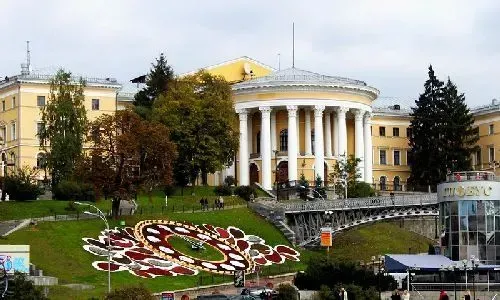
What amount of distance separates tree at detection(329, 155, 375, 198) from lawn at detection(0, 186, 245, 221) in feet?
38.2

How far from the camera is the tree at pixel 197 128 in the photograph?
121 m

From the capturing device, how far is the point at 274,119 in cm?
13825

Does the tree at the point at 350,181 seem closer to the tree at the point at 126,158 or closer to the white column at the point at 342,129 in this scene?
the white column at the point at 342,129

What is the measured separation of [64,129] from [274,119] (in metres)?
29.6

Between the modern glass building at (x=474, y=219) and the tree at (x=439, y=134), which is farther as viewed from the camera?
the tree at (x=439, y=134)

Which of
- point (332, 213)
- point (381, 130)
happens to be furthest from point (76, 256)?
point (381, 130)

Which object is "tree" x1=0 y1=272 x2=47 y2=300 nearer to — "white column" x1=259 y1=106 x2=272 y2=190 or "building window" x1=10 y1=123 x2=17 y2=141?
"building window" x1=10 y1=123 x2=17 y2=141

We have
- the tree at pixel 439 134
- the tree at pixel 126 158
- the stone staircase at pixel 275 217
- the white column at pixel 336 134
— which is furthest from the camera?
the tree at pixel 439 134

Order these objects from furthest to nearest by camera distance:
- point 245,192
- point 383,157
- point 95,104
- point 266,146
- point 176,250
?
point 383,157 < point 95,104 < point 266,146 < point 245,192 < point 176,250

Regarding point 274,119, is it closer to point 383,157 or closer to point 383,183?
point 383,183

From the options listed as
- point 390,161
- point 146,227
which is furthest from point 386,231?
point 390,161

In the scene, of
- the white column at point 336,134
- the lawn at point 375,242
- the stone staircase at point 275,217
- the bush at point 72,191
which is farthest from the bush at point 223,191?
the white column at point 336,134

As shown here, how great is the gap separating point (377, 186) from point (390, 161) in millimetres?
11045

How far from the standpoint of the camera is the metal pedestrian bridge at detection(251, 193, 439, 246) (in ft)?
362
